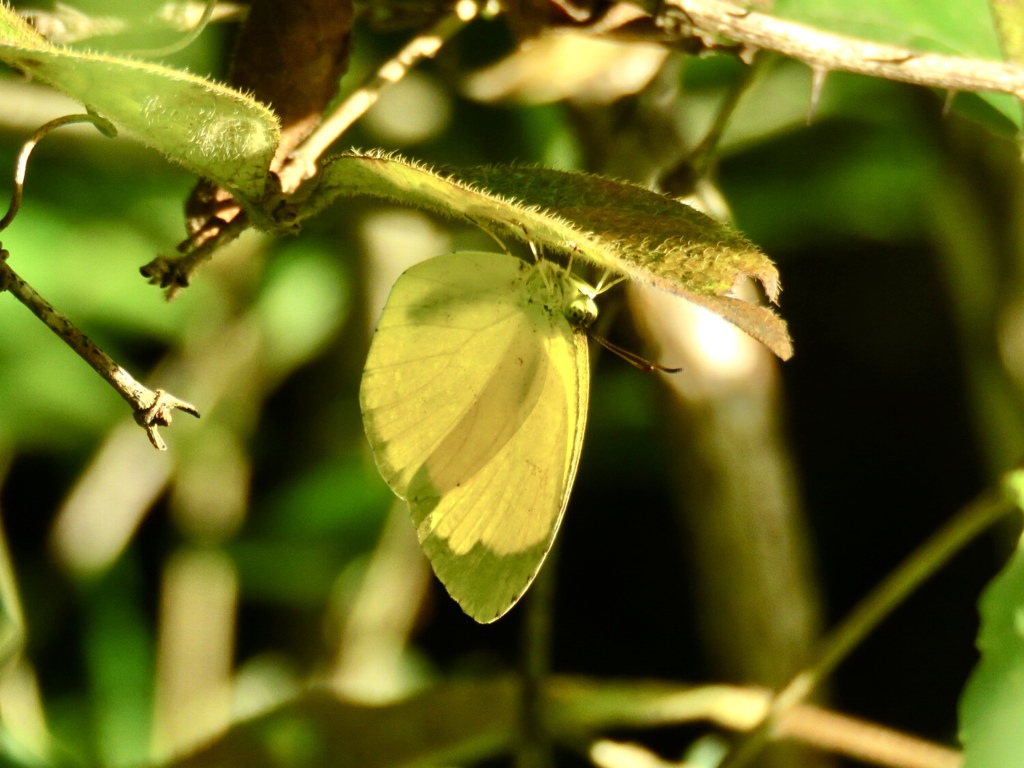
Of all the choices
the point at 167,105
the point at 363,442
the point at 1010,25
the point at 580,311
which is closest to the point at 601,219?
the point at 167,105

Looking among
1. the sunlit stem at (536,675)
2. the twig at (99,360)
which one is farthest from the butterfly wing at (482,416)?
the twig at (99,360)

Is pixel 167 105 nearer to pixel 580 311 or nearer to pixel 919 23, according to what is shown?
pixel 580 311

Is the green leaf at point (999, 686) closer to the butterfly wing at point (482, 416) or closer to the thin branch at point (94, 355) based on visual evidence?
the butterfly wing at point (482, 416)

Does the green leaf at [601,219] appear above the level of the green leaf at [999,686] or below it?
above

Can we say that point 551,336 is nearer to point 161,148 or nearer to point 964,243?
point 161,148

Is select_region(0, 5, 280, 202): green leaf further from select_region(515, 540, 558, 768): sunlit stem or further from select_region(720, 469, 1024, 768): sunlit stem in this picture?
select_region(720, 469, 1024, 768): sunlit stem

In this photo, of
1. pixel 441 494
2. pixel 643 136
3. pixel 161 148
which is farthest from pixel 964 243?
pixel 161 148
